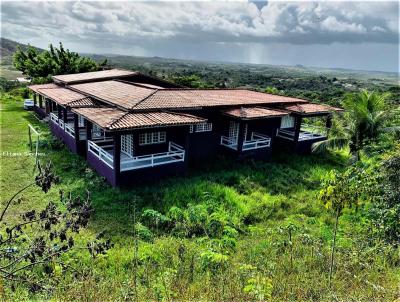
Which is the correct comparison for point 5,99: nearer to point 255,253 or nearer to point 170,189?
point 170,189

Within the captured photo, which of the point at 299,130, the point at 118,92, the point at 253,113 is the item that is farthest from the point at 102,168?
the point at 299,130

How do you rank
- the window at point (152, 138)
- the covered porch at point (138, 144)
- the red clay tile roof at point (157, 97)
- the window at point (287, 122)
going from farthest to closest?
the window at point (287, 122) → the red clay tile roof at point (157, 97) → the window at point (152, 138) → the covered porch at point (138, 144)

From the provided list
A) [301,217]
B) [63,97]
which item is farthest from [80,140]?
[301,217]

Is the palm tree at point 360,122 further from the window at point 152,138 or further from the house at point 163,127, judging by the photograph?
the window at point 152,138

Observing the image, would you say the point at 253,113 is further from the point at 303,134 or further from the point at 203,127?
the point at 303,134

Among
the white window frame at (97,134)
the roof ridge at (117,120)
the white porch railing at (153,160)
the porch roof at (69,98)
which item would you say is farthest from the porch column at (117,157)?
the white window frame at (97,134)

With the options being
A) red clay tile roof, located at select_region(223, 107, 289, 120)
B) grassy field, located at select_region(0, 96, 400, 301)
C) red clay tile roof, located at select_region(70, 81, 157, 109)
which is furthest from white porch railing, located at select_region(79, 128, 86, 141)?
red clay tile roof, located at select_region(223, 107, 289, 120)
